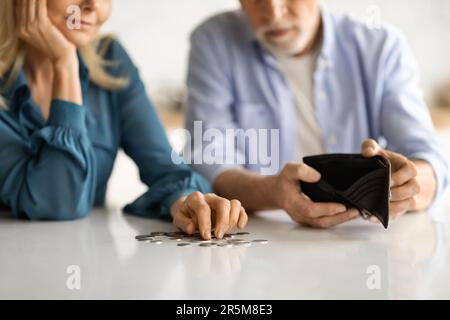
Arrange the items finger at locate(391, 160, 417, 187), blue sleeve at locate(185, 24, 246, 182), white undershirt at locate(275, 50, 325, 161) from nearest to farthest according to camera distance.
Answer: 1. finger at locate(391, 160, 417, 187)
2. blue sleeve at locate(185, 24, 246, 182)
3. white undershirt at locate(275, 50, 325, 161)

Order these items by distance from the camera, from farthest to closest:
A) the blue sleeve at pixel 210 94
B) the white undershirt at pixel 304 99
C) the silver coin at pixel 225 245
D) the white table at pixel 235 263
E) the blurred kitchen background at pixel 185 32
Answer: the blurred kitchen background at pixel 185 32, the white undershirt at pixel 304 99, the blue sleeve at pixel 210 94, the silver coin at pixel 225 245, the white table at pixel 235 263

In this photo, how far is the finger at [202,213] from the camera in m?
0.81

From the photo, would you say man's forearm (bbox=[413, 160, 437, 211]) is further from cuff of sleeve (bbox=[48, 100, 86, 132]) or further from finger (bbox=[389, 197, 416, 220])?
cuff of sleeve (bbox=[48, 100, 86, 132])

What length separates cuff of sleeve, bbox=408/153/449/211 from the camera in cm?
103

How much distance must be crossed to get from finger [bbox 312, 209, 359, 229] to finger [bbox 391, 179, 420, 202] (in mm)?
62

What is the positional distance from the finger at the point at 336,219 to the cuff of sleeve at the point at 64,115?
377mm

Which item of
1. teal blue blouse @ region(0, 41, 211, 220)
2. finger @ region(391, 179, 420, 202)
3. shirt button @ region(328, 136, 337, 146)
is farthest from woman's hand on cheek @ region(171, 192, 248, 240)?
shirt button @ region(328, 136, 337, 146)

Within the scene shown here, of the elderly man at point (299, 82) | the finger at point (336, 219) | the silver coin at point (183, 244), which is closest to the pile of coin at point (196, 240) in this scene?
the silver coin at point (183, 244)

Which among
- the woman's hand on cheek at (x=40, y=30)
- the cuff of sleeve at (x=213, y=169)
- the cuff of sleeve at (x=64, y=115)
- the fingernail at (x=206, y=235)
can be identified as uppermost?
the woman's hand on cheek at (x=40, y=30)

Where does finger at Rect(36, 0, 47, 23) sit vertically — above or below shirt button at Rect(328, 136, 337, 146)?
above

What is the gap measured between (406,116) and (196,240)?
0.52 m

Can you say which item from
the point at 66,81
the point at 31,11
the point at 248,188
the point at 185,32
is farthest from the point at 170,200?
the point at 185,32

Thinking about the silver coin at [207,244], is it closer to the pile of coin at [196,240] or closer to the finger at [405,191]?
the pile of coin at [196,240]

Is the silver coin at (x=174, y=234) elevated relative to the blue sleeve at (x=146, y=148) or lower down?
lower down
